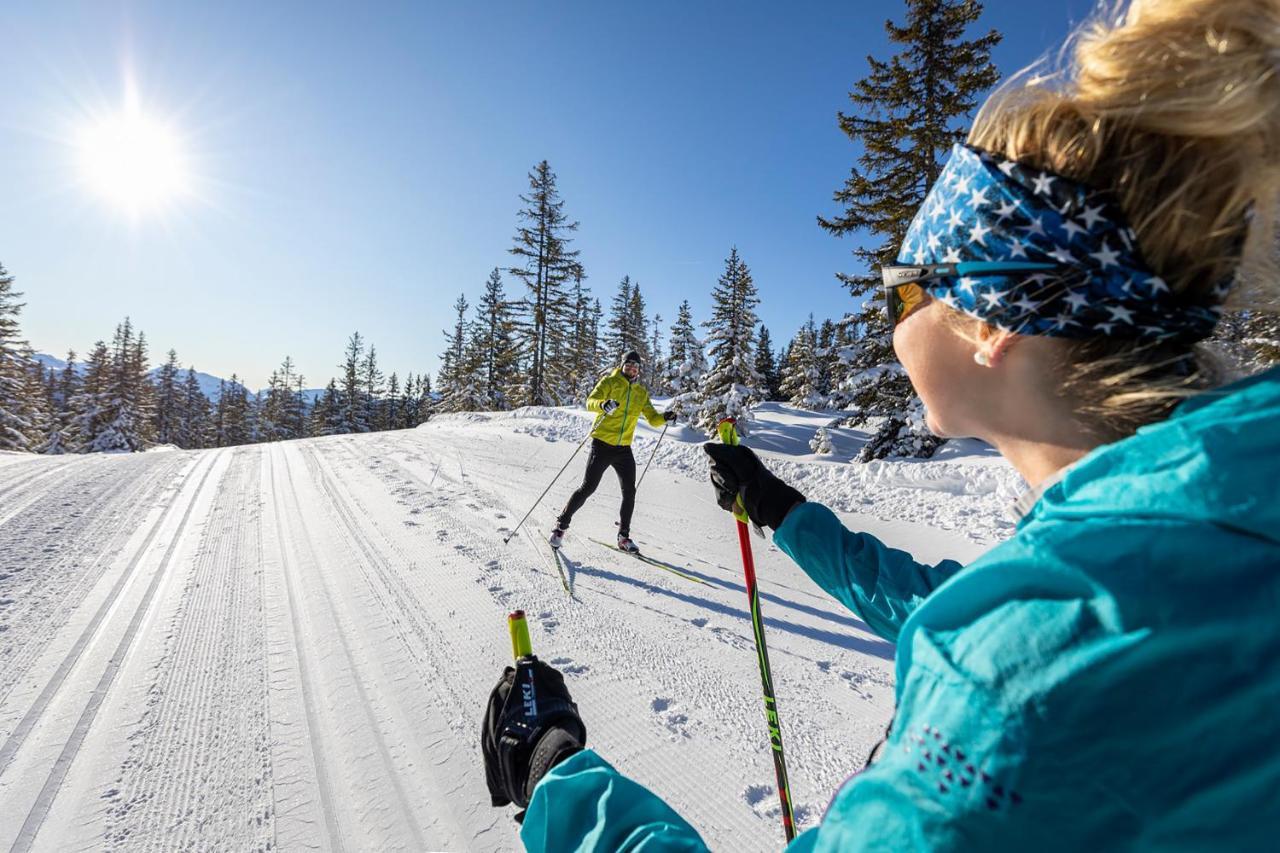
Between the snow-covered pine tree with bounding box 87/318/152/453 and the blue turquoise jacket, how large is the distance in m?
47.0

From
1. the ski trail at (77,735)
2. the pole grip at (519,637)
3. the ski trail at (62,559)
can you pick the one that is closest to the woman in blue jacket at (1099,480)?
the pole grip at (519,637)

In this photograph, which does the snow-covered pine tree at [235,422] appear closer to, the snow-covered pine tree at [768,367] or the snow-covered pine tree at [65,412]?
the snow-covered pine tree at [65,412]

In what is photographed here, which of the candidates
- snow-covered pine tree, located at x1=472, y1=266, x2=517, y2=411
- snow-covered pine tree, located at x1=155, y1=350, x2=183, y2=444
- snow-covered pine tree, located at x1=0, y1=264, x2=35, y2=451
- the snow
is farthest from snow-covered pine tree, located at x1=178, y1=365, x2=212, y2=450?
the snow

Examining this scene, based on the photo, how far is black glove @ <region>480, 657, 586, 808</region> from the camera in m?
1.42

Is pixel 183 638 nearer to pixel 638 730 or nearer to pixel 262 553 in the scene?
pixel 262 553

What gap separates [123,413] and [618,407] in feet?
152

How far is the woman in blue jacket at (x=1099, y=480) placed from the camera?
521mm

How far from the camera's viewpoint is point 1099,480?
635 millimetres

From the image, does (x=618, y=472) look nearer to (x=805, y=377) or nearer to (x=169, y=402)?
(x=805, y=377)

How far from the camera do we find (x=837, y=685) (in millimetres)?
3566

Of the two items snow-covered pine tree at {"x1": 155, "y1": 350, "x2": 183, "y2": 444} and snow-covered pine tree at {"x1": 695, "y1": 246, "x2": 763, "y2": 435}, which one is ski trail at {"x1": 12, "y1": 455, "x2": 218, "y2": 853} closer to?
snow-covered pine tree at {"x1": 695, "y1": 246, "x2": 763, "y2": 435}

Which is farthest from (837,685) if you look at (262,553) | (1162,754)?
(262,553)

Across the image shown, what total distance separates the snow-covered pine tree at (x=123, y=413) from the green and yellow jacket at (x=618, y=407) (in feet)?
139

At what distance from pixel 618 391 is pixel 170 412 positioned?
7066 cm
